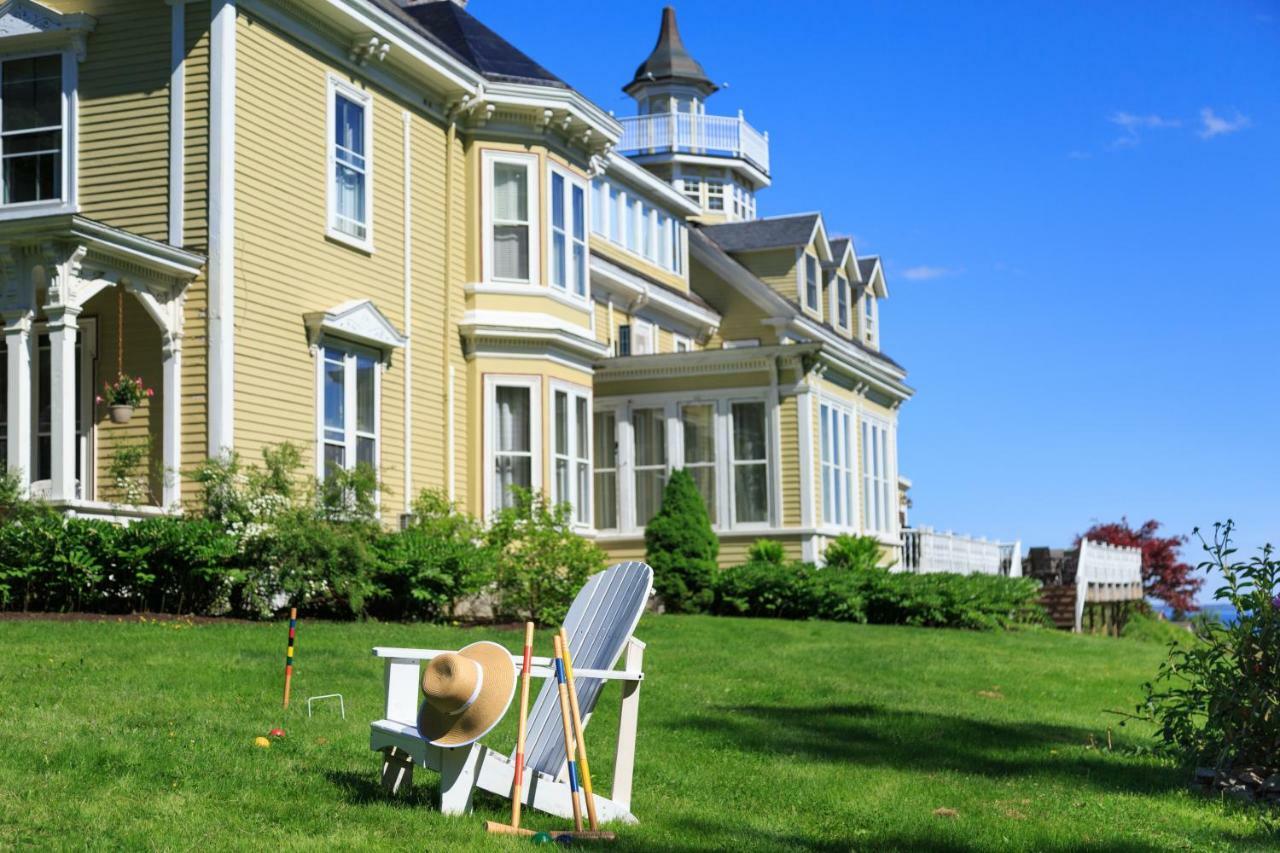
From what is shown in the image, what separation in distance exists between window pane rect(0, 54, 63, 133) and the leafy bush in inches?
515

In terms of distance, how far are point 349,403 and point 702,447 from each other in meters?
8.35

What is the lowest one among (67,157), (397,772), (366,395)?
(397,772)

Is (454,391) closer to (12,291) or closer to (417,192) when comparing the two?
(417,192)

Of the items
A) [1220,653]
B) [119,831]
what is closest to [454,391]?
[1220,653]

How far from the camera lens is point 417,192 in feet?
63.6

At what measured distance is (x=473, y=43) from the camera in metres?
21.4

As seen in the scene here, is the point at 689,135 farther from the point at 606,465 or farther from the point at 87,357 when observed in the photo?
the point at 87,357

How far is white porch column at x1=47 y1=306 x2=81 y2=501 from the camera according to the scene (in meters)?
14.0

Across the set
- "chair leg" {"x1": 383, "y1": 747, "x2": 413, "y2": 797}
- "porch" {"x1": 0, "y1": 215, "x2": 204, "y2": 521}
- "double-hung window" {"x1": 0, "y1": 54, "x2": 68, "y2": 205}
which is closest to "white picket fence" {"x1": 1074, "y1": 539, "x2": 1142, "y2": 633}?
"porch" {"x1": 0, "y1": 215, "x2": 204, "y2": 521}

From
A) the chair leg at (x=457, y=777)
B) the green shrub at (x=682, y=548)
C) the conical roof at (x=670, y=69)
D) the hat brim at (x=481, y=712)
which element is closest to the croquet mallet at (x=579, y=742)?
the hat brim at (x=481, y=712)

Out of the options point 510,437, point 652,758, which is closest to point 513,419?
point 510,437

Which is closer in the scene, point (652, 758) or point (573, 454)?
point (652, 758)

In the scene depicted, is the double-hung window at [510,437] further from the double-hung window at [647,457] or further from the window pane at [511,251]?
the double-hung window at [647,457]

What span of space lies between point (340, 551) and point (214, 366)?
2.42m
